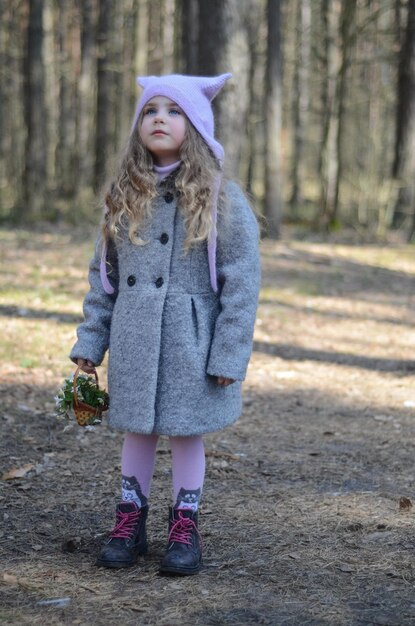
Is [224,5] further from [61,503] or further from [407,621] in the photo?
[407,621]

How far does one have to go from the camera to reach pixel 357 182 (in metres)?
17.4

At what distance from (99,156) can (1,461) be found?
15.9 meters

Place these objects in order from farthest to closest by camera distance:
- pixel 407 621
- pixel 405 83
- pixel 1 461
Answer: pixel 405 83
pixel 1 461
pixel 407 621

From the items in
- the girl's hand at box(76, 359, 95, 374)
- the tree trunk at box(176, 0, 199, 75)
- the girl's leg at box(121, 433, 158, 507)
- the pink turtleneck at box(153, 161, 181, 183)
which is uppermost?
the tree trunk at box(176, 0, 199, 75)

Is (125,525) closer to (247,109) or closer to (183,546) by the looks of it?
(183,546)

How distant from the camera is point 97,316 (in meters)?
3.56

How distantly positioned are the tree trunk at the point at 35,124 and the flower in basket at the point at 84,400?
12.7m

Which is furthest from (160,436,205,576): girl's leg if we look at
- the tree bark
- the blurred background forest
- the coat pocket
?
the tree bark

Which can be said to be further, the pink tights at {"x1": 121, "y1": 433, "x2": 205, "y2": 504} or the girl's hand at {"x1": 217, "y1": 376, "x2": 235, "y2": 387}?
the pink tights at {"x1": 121, "y1": 433, "x2": 205, "y2": 504}

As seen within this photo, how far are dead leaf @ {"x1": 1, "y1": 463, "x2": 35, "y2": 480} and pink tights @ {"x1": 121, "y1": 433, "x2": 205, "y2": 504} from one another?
121 centimetres

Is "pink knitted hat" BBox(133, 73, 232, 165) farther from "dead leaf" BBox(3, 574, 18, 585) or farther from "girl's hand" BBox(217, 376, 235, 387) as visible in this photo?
"dead leaf" BBox(3, 574, 18, 585)

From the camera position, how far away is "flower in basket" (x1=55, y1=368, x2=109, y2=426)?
11.7ft

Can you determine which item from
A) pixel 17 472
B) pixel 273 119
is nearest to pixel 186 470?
pixel 17 472

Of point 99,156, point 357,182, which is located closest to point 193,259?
point 357,182
